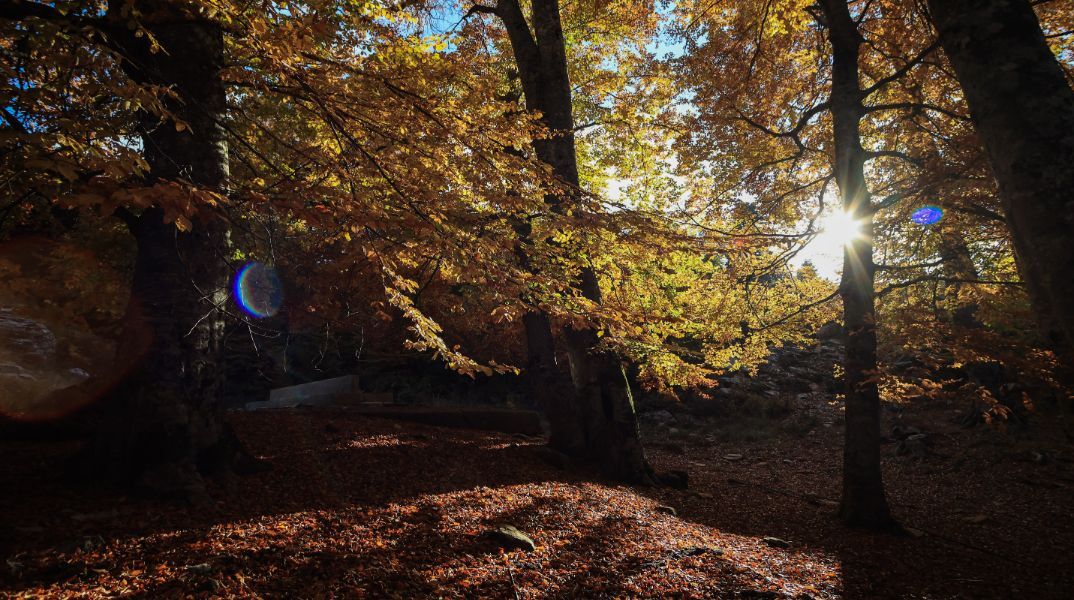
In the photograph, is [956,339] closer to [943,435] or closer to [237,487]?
[237,487]

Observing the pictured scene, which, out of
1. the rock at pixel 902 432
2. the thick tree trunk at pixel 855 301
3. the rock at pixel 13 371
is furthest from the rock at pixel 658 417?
the rock at pixel 13 371

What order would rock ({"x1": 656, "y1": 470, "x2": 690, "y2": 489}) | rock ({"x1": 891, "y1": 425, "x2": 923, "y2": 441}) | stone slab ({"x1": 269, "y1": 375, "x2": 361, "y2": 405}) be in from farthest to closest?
1. rock ({"x1": 891, "y1": 425, "x2": 923, "y2": 441})
2. stone slab ({"x1": 269, "y1": 375, "x2": 361, "y2": 405})
3. rock ({"x1": 656, "y1": 470, "x2": 690, "y2": 489})

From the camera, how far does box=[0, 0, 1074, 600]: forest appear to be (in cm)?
315

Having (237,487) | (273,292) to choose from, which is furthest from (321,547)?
(273,292)

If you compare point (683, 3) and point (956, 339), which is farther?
point (683, 3)

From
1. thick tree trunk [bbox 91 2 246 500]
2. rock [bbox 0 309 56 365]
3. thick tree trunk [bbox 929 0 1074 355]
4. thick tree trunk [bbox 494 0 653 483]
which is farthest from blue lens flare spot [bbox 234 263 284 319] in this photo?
thick tree trunk [bbox 929 0 1074 355]

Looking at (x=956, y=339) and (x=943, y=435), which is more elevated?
(x=956, y=339)

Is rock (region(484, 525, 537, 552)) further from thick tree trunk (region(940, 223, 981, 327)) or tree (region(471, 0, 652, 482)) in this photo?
thick tree trunk (region(940, 223, 981, 327))

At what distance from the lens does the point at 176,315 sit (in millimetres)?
4602

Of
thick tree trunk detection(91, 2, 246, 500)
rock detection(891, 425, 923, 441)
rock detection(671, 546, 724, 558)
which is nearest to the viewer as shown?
thick tree trunk detection(91, 2, 246, 500)

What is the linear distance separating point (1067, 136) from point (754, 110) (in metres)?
8.41

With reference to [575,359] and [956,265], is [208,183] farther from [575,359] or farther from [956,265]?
[956,265]

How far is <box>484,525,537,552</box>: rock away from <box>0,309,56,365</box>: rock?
347 inches

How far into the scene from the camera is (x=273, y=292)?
15938mm
